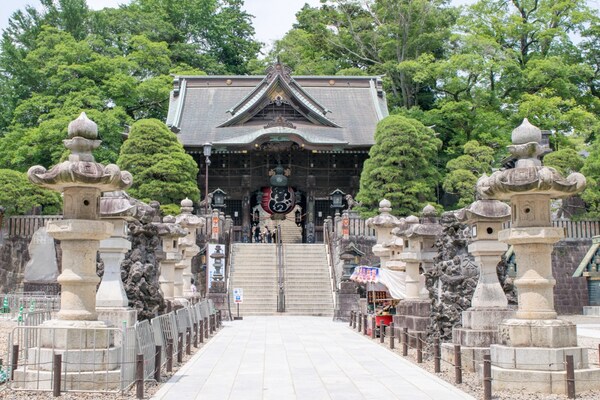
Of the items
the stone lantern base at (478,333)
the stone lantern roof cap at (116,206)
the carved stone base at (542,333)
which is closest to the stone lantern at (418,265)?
the stone lantern base at (478,333)

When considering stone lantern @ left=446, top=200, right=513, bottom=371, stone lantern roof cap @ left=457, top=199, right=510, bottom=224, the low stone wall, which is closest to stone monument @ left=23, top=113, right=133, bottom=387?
stone lantern @ left=446, top=200, right=513, bottom=371

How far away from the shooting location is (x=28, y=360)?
34.0 ft

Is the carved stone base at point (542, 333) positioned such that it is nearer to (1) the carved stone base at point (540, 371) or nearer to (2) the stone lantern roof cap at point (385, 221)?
(1) the carved stone base at point (540, 371)

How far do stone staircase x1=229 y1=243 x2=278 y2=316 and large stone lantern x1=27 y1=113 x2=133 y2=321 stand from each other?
780 inches

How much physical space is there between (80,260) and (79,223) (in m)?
0.58

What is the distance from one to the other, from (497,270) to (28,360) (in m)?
8.80

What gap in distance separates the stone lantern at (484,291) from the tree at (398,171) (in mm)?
22084

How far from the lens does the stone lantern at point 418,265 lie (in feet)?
57.5

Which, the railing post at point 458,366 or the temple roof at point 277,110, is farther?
the temple roof at point 277,110

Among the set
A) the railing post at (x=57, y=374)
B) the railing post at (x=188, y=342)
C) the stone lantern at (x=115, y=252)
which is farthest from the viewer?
the railing post at (x=188, y=342)

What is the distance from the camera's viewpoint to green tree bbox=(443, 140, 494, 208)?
3706cm

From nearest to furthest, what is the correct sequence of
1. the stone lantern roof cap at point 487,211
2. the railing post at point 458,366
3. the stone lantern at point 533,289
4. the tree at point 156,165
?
the stone lantern at point 533,289 < the railing post at point 458,366 < the stone lantern roof cap at point 487,211 < the tree at point 156,165

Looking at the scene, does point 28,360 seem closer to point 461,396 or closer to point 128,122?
point 461,396

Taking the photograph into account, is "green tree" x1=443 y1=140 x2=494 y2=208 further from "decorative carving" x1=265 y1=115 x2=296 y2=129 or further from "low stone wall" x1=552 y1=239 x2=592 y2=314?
"decorative carving" x1=265 y1=115 x2=296 y2=129
